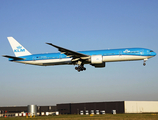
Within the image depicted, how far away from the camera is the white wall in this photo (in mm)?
81750

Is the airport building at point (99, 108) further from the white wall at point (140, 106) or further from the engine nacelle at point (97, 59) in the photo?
the engine nacelle at point (97, 59)

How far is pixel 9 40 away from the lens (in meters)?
58.4

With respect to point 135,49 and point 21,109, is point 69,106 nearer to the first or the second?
point 21,109

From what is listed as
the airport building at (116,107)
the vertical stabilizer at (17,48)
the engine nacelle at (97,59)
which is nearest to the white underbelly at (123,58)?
the engine nacelle at (97,59)

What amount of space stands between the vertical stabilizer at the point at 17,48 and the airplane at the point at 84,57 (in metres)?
1.58

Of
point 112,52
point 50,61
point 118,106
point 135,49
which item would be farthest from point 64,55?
point 118,106

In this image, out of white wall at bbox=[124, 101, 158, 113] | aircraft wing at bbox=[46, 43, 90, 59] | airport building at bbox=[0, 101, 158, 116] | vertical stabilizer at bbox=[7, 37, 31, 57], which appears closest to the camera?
aircraft wing at bbox=[46, 43, 90, 59]

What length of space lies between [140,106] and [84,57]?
4432 cm

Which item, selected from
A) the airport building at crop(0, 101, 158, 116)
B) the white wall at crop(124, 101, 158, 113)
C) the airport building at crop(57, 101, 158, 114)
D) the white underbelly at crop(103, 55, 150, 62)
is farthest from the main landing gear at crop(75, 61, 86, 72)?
the white wall at crop(124, 101, 158, 113)

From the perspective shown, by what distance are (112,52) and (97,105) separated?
42956mm

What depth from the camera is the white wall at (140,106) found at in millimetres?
81750

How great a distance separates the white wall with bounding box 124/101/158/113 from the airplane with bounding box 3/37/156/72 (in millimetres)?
36742

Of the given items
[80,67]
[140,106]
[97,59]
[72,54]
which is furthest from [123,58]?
[140,106]

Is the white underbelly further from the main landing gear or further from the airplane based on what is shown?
the main landing gear
